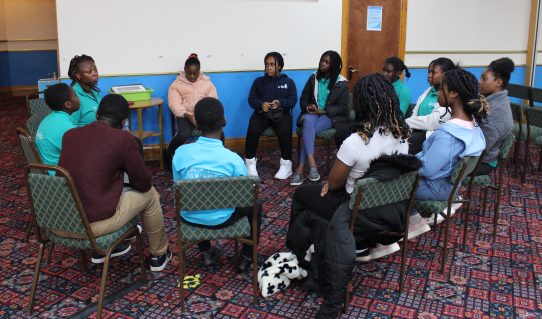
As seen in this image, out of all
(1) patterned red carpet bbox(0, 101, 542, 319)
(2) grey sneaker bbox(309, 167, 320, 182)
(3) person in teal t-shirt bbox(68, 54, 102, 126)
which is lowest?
(1) patterned red carpet bbox(0, 101, 542, 319)

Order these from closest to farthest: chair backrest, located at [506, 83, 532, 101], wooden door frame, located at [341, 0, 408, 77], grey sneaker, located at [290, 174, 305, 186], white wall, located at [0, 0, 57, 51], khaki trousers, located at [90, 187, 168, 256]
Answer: khaki trousers, located at [90, 187, 168, 256] < grey sneaker, located at [290, 174, 305, 186] < chair backrest, located at [506, 83, 532, 101] < wooden door frame, located at [341, 0, 408, 77] < white wall, located at [0, 0, 57, 51]

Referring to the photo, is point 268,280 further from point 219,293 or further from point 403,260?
point 403,260

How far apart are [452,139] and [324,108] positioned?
235 centimetres

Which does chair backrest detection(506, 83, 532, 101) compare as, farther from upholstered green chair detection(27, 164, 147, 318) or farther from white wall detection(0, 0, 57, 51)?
white wall detection(0, 0, 57, 51)

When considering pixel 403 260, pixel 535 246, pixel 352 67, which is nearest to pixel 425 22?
pixel 352 67

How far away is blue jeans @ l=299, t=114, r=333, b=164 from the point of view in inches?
204

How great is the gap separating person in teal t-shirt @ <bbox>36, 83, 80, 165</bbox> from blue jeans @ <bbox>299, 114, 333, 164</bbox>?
2436 millimetres

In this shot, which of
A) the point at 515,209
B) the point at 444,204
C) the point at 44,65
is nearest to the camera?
the point at 444,204

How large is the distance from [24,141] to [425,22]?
508 cm

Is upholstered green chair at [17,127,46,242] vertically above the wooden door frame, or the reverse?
the wooden door frame

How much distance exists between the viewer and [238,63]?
5922 mm

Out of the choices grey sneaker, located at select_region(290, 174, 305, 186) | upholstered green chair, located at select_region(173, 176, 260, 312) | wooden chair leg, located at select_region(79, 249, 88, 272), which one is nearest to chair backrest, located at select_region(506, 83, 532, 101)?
grey sneaker, located at select_region(290, 174, 305, 186)

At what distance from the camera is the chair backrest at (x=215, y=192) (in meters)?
2.57

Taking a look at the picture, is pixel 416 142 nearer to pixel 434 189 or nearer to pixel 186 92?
pixel 434 189
